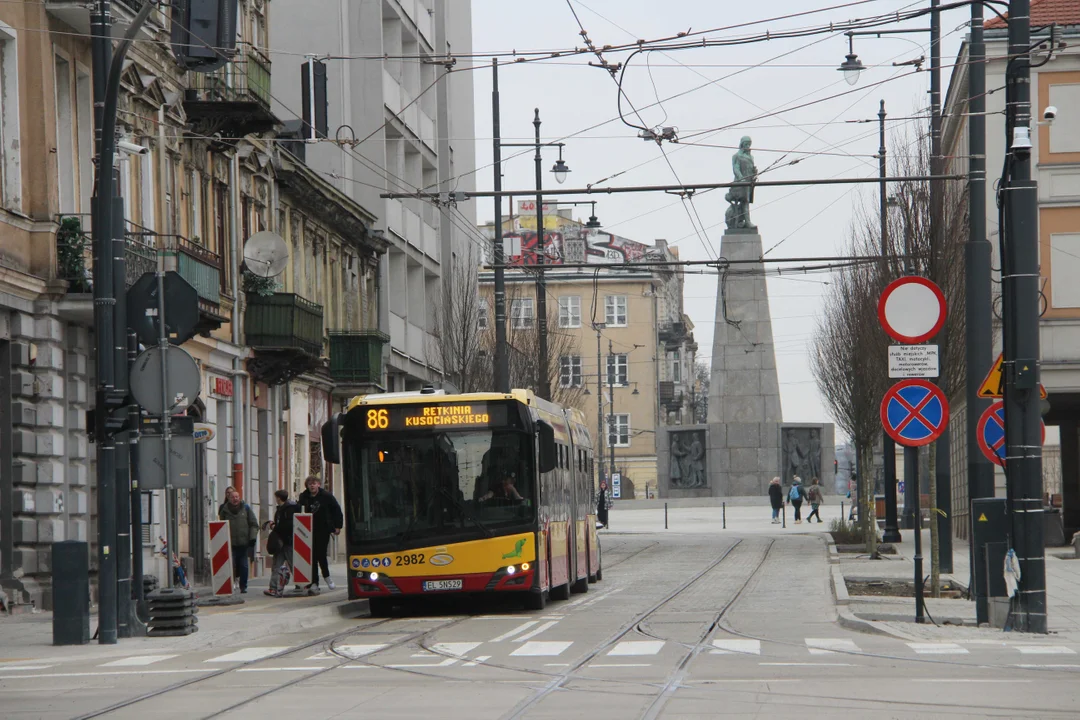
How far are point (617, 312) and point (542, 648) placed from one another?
342 ft

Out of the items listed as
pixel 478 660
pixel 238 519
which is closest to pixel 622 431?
pixel 238 519

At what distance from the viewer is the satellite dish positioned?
32500mm

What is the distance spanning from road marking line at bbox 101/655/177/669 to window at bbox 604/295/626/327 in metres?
104

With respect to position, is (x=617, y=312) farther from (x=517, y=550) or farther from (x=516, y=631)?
(x=516, y=631)

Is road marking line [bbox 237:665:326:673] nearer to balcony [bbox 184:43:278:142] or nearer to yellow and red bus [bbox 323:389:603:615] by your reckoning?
yellow and red bus [bbox 323:389:603:615]

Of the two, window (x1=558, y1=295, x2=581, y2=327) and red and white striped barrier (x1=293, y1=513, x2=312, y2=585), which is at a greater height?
window (x1=558, y1=295, x2=581, y2=327)

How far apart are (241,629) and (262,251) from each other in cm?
1465

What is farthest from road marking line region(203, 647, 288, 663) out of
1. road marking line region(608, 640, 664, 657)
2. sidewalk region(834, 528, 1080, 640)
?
sidewalk region(834, 528, 1080, 640)

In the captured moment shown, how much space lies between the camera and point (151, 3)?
15953 millimetres

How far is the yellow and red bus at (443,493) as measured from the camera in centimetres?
2147

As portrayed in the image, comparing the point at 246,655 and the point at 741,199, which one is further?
the point at 741,199

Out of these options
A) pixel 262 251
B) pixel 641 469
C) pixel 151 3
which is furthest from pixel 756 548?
pixel 641 469

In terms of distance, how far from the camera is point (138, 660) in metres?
15.9

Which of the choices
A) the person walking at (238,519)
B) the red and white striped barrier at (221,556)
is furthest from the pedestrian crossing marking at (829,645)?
the person walking at (238,519)
